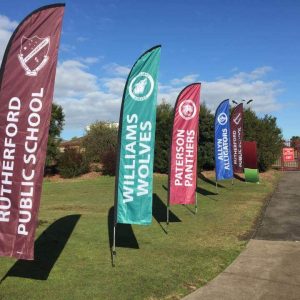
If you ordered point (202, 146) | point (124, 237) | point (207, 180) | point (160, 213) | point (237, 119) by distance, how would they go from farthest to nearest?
point (202, 146) < point (207, 180) < point (237, 119) < point (160, 213) < point (124, 237)

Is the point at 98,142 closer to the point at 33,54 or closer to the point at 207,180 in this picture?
the point at 207,180

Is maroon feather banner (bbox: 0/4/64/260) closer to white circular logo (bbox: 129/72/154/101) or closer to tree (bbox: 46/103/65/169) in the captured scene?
white circular logo (bbox: 129/72/154/101)

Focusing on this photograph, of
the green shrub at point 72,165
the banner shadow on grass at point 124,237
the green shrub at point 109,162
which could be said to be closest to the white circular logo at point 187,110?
the banner shadow on grass at point 124,237

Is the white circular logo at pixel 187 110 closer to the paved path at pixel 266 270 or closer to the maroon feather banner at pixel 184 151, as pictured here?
the maroon feather banner at pixel 184 151

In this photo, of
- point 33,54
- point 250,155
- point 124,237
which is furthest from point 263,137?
point 33,54

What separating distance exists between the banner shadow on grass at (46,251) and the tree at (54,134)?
64.9ft

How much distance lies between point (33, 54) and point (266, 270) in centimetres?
566

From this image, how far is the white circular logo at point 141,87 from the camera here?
343 inches

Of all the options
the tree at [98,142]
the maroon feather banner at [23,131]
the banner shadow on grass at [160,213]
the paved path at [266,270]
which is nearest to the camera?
the maroon feather banner at [23,131]

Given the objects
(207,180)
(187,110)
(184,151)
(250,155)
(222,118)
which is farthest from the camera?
(207,180)

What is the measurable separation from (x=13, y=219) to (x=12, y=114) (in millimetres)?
1585

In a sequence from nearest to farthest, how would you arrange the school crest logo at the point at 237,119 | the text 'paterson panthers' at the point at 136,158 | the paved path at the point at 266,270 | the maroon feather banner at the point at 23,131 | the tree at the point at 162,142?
the maroon feather banner at the point at 23,131 → the paved path at the point at 266,270 → the text 'paterson panthers' at the point at 136,158 → the school crest logo at the point at 237,119 → the tree at the point at 162,142

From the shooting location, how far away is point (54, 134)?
33906 millimetres

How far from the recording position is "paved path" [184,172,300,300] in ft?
21.9
